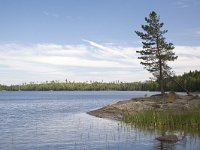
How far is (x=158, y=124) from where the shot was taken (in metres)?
38.7

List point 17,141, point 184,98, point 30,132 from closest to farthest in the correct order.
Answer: point 17,141 → point 30,132 → point 184,98

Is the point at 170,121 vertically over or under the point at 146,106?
under

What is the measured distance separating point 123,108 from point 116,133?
1759cm

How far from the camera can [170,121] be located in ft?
124

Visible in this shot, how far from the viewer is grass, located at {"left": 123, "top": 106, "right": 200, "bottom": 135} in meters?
35.5

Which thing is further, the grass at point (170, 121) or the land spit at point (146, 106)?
the land spit at point (146, 106)

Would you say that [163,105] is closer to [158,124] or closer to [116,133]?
[158,124]

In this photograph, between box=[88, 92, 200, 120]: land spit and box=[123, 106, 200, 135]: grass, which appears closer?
box=[123, 106, 200, 135]: grass

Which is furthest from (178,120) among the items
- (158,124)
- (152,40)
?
(152,40)

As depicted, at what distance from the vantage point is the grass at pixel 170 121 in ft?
117

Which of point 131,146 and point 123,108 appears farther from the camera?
point 123,108

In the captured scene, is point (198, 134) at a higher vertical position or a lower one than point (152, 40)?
lower

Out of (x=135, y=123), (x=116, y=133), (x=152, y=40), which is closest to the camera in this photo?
(x=116, y=133)

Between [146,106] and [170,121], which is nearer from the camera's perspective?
[170,121]
